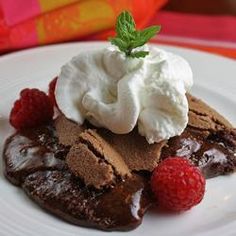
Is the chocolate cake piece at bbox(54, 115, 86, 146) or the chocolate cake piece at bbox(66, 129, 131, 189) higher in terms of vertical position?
the chocolate cake piece at bbox(66, 129, 131, 189)

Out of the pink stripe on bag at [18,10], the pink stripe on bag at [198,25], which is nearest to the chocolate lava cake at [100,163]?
the pink stripe on bag at [18,10]

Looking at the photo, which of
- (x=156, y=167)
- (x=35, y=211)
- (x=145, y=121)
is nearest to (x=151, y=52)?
(x=145, y=121)

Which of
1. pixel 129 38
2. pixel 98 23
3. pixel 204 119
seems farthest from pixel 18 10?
pixel 204 119

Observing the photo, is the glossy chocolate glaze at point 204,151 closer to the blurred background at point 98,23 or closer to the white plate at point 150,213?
the white plate at point 150,213

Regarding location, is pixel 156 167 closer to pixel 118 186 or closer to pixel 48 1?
pixel 118 186

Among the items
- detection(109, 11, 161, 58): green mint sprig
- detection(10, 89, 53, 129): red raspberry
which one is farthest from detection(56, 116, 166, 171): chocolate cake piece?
detection(109, 11, 161, 58): green mint sprig

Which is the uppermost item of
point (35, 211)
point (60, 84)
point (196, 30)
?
point (60, 84)

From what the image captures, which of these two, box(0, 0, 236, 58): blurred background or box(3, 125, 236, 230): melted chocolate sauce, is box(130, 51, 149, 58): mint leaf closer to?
box(3, 125, 236, 230): melted chocolate sauce

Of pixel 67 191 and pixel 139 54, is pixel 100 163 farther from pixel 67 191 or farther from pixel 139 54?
pixel 139 54
